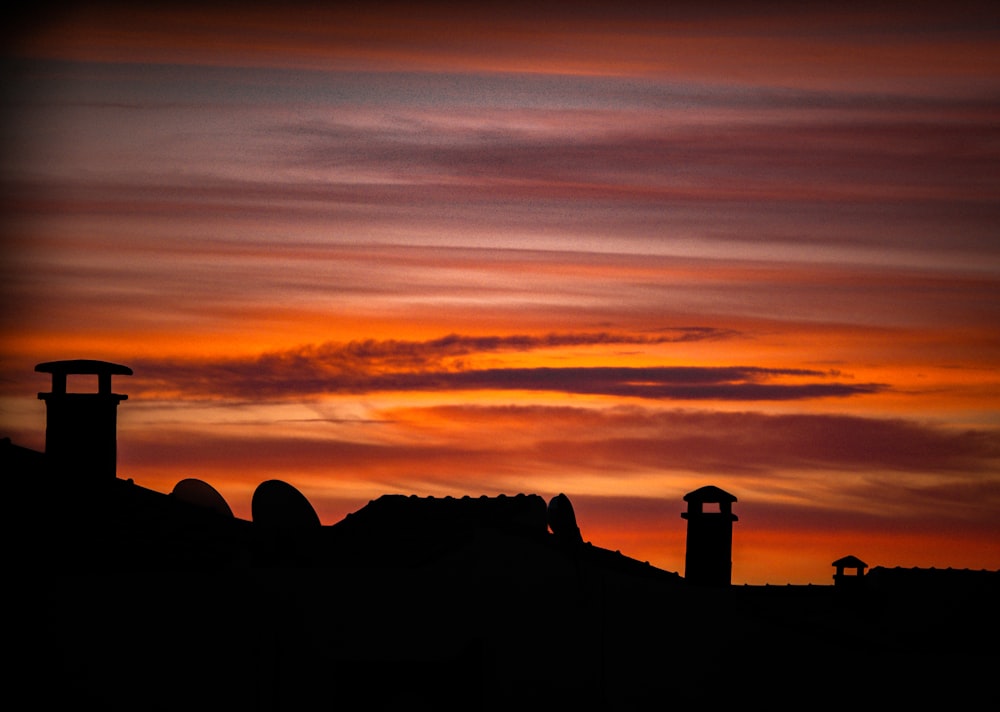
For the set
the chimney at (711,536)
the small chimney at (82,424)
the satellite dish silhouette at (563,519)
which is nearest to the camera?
the small chimney at (82,424)

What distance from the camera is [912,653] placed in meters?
22.6

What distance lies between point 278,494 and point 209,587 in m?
3.00

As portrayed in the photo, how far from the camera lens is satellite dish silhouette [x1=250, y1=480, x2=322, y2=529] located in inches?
820

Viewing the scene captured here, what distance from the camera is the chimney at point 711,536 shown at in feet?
88.3

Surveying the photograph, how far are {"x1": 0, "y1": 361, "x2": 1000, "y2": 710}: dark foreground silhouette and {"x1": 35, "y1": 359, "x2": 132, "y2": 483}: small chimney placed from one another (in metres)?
0.03

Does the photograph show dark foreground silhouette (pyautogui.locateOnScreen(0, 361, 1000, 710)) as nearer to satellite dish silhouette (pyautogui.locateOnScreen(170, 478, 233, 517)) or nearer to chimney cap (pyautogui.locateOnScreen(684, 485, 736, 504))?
satellite dish silhouette (pyautogui.locateOnScreen(170, 478, 233, 517))

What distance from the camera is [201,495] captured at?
77.5 feet

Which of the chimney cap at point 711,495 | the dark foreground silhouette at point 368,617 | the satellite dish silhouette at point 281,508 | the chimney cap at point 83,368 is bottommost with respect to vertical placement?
the dark foreground silhouette at point 368,617

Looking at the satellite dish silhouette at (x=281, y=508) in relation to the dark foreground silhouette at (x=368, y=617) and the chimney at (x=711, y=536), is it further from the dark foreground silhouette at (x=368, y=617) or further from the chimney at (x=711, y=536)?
the chimney at (x=711, y=536)

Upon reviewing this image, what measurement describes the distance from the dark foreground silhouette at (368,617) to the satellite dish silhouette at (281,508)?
0.04 metres

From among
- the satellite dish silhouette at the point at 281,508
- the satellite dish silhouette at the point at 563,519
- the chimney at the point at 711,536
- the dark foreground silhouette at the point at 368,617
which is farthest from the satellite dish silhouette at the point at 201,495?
the chimney at the point at 711,536

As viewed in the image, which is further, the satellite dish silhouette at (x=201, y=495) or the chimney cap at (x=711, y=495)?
the chimney cap at (x=711, y=495)

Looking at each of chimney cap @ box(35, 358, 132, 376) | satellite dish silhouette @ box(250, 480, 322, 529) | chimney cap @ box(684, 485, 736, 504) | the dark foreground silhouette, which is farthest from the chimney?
chimney cap @ box(35, 358, 132, 376)

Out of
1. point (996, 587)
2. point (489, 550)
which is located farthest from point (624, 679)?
point (996, 587)
